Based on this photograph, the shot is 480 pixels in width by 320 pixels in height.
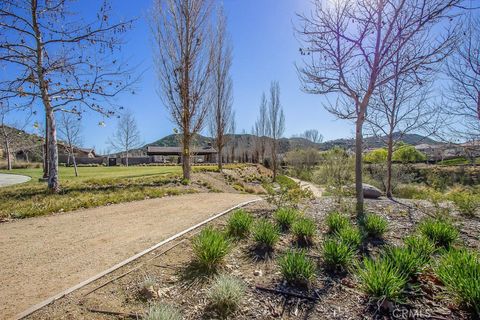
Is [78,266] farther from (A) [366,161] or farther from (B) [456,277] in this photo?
(A) [366,161]

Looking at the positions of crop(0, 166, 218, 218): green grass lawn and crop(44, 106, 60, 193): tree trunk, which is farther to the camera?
crop(44, 106, 60, 193): tree trunk

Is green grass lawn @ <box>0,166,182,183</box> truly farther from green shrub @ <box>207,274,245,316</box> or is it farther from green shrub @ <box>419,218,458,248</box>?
green shrub @ <box>419,218,458,248</box>

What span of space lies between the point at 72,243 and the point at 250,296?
315cm

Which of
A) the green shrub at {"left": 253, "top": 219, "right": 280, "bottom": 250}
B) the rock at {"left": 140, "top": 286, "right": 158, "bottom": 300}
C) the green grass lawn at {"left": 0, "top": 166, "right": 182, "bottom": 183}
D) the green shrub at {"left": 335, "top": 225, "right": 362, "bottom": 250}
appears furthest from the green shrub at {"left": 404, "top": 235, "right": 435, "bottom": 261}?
the green grass lawn at {"left": 0, "top": 166, "right": 182, "bottom": 183}

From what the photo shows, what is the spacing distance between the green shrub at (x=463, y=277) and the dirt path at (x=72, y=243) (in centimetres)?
367

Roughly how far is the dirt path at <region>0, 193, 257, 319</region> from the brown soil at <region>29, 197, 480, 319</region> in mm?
393

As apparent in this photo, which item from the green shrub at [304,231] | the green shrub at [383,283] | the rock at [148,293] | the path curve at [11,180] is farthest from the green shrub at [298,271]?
the path curve at [11,180]

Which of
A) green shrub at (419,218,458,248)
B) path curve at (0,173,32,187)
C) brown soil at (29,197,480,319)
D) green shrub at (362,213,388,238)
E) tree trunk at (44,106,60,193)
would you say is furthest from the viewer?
path curve at (0,173,32,187)

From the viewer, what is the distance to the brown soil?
2.42 metres

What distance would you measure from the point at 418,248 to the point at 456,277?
0.94 meters

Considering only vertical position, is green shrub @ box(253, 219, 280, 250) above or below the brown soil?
above

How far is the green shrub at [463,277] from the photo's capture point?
2158mm

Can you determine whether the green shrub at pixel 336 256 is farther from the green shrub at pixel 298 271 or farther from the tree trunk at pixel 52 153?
the tree trunk at pixel 52 153

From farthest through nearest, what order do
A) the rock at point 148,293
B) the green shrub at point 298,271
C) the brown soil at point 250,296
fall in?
the green shrub at point 298,271 → the rock at point 148,293 → the brown soil at point 250,296
